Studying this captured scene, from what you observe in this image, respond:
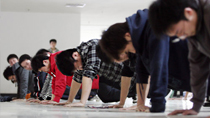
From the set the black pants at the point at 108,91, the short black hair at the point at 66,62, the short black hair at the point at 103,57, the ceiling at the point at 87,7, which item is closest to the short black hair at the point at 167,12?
the short black hair at the point at 103,57

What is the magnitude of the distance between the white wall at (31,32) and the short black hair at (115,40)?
8.24 m

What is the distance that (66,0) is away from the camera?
26.3ft

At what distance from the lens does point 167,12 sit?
101cm

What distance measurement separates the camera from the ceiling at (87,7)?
826 cm

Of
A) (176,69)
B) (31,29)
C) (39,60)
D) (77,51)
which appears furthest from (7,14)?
(176,69)

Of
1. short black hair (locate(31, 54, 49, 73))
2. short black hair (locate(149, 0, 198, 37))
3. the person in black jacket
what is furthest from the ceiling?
short black hair (locate(149, 0, 198, 37))

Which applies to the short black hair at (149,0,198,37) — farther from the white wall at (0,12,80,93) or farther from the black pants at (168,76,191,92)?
the white wall at (0,12,80,93)

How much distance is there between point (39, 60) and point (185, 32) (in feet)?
8.07

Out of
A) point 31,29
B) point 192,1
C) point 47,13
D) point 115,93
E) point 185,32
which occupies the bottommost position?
point 115,93

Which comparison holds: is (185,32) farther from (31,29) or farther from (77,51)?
(31,29)

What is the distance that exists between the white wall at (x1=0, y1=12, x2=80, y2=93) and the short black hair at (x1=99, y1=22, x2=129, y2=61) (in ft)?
27.0

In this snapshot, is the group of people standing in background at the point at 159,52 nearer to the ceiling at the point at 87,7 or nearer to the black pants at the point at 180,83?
the black pants at the point at 180,83

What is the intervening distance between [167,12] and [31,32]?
896cm

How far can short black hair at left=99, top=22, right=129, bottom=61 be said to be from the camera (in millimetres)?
1455
